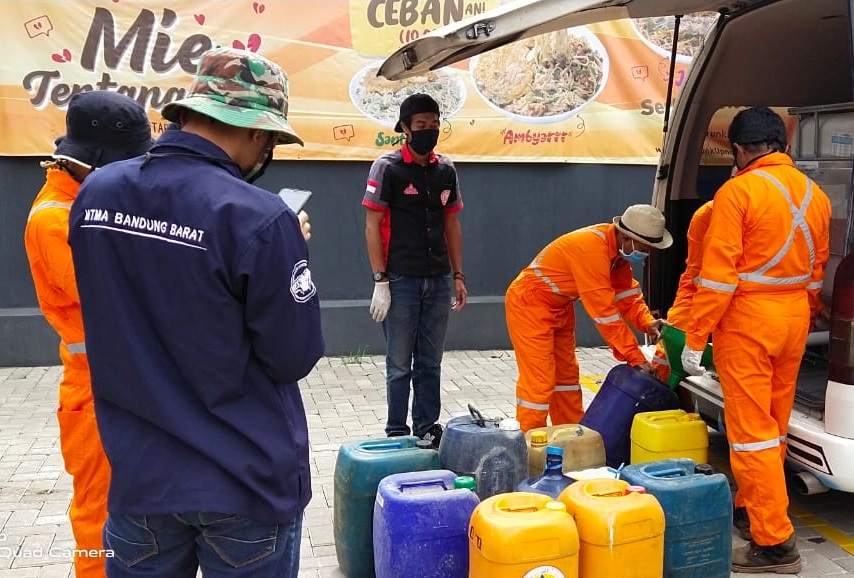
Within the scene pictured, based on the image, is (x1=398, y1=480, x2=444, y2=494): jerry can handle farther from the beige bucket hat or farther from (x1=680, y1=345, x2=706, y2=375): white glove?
the beige bucket hat

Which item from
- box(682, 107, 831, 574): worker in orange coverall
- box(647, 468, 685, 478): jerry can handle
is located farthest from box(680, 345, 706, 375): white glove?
box(647, 468, 685, 478): jerry can handle

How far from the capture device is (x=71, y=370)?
9.37 feet

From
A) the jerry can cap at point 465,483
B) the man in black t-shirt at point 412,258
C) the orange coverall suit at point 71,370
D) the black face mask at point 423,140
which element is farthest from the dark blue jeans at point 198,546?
the black face mask at point 423,140

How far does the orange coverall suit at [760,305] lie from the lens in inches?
136

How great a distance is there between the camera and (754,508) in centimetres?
346

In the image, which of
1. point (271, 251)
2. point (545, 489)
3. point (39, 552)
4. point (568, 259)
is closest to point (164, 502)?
point (271, 251)

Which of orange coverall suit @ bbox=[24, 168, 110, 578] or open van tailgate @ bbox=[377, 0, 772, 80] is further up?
open van tailgate @ bbox=[377, 0, 772, 80]

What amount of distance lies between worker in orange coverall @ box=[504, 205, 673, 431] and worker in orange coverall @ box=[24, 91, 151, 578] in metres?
2.40

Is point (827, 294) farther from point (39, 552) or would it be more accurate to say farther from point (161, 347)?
point (39, 552)

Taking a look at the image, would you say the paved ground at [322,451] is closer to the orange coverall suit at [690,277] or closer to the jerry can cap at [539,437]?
the orange coverall suit at [690,277]

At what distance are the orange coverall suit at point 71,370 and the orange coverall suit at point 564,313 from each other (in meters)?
2.40

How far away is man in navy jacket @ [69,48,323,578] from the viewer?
5.62 feet

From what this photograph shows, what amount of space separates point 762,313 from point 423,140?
2153 mm

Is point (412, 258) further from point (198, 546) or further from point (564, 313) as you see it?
point (198, 546)
